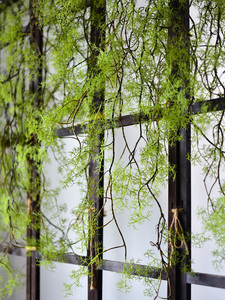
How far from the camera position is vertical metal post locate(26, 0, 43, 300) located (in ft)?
5.51

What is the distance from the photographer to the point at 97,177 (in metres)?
1.43

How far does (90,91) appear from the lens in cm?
140

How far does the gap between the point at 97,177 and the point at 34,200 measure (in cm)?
39

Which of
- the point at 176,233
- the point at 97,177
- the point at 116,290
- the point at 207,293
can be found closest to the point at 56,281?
the point at 116,290

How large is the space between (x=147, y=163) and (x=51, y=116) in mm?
382

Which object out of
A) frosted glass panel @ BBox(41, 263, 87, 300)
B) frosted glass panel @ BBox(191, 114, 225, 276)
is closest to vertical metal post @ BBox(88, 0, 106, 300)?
frosted glass panel @ BBox(191, 114, 225, 276)

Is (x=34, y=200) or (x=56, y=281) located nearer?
(x=34, y=200)

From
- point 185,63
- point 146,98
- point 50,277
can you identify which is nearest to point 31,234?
point 50,277

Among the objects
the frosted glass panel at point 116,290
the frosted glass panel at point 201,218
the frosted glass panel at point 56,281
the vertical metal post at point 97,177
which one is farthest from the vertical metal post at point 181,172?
the frosted glass panel at point 56,281

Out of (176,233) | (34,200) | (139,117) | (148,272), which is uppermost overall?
(139,117)

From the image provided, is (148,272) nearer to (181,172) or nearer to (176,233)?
(176,233)

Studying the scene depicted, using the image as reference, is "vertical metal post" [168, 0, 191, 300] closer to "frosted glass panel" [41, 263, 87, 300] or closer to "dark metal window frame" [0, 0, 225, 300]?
"dark metal window frame" [0, 0, 225, 300]

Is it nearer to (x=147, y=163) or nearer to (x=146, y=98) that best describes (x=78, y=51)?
(x=146, y=98)

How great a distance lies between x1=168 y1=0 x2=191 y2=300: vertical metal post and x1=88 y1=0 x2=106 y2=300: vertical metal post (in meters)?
0.23
